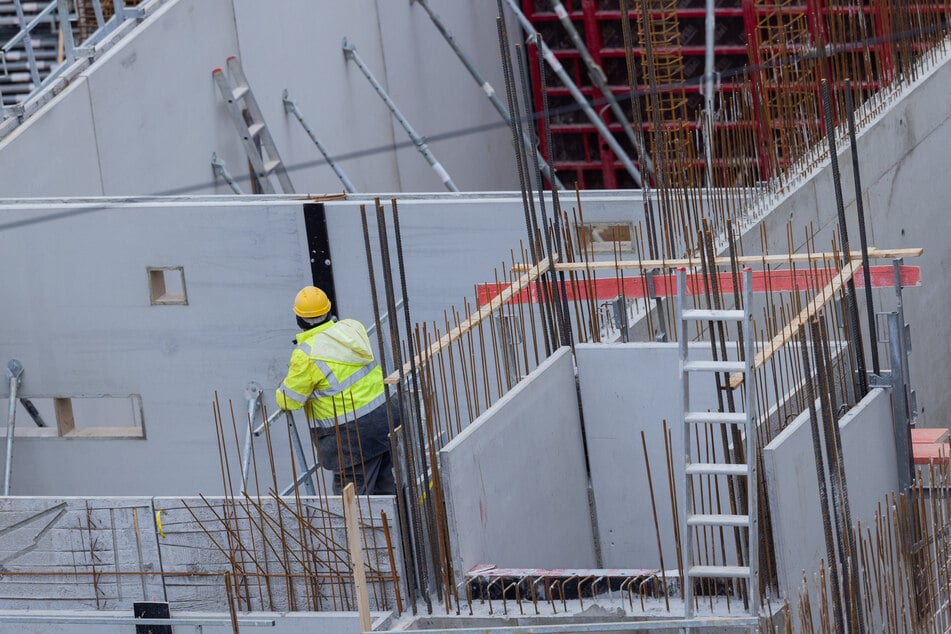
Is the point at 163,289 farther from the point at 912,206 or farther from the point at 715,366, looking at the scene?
the point at 715,366

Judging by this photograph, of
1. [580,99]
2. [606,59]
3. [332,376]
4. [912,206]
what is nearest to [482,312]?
[332,376]

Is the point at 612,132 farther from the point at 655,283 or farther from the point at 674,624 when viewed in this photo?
the point at 674,624

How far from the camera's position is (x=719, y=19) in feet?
64.6

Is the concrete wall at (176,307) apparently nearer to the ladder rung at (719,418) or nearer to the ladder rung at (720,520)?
the ladder rung at (719,418)

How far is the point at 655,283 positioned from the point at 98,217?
4.73 m

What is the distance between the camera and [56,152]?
14.2 meters

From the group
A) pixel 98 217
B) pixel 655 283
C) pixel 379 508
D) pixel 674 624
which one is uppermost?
pixel 98 217

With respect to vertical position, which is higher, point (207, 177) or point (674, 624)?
point (207, 177)

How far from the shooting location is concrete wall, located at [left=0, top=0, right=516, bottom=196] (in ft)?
47.2

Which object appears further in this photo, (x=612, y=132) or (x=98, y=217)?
(x=612, y=132)

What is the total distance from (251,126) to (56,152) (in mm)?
2461

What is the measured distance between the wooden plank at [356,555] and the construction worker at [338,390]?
4.86 feet

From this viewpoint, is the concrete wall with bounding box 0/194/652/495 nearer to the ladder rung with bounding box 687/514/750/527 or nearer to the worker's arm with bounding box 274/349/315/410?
the worker's arm with bounding box 274/349/315/410

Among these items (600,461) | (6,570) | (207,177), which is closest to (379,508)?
(600,461)
